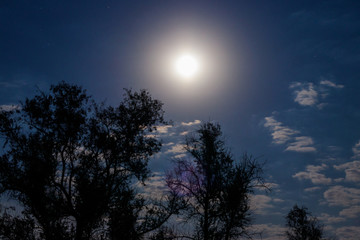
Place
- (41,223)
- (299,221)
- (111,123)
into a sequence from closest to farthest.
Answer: (41,223) < (111,123) < (299,221)

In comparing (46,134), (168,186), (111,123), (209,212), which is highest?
(111,123)

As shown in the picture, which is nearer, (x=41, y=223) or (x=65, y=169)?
(x=41, y=223)

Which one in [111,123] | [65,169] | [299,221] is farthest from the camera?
[299,221]

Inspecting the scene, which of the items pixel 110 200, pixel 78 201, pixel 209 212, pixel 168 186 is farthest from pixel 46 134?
pixel 209 212

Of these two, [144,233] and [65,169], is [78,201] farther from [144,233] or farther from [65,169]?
[144,233]

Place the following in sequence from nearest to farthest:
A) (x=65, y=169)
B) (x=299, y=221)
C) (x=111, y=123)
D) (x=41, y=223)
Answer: (x=41, y=223)
(x=65, y=169)
(x=111, y=123)
(x=299, y=221)

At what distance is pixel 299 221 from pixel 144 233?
29.8m

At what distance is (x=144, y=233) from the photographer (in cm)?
2122

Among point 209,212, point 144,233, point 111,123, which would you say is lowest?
point 144,233

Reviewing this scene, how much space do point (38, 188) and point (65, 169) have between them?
6.98 ft

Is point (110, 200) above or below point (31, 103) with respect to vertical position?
below

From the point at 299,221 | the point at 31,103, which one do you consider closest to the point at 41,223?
the point at 31,103

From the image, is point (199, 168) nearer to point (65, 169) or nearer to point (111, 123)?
point (111, 123)

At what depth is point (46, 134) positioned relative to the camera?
2019cm
